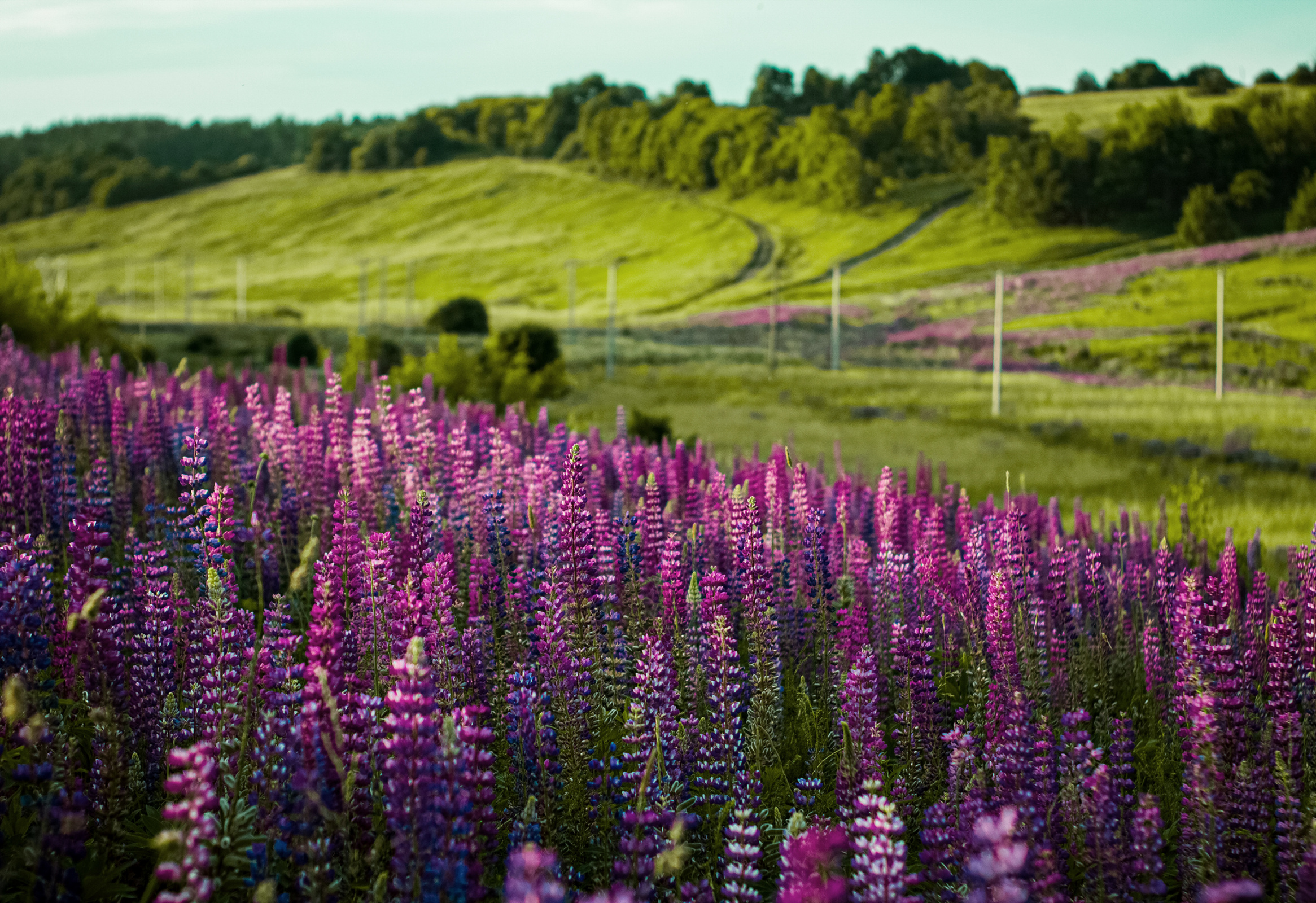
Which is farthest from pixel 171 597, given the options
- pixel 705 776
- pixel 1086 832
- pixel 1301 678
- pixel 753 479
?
pixel 1301 678

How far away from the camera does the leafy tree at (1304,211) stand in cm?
2708

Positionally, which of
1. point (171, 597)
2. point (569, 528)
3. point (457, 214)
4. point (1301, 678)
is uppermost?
point (457, 214)

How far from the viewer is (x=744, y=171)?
368 feet

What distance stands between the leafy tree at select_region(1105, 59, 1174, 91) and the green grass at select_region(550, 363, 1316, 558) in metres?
36.6

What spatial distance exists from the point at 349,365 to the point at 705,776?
51.2 ft

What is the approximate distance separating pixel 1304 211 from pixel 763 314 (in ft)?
132

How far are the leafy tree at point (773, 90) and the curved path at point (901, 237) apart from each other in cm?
4957

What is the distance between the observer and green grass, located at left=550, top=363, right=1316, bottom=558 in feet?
46.6

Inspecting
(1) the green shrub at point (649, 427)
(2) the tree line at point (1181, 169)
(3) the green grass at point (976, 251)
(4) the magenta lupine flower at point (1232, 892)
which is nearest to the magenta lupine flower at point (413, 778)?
Result: (4) the magenta lupine flower at point (1232, 892)

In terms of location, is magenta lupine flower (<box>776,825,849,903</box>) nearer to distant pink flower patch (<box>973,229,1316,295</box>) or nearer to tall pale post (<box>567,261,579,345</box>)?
distant pink flower patch (<box>973,229,1316,295</box>)

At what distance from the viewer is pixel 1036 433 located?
21.9 metres

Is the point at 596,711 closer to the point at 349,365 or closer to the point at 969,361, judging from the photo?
the point at 349,365

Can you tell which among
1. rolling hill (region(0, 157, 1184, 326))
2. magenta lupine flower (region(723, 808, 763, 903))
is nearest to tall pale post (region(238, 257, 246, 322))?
rolling hill (region(0, 157, 1184, 326))

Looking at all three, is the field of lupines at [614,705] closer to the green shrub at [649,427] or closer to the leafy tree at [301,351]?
the green shrub at [649,427]
